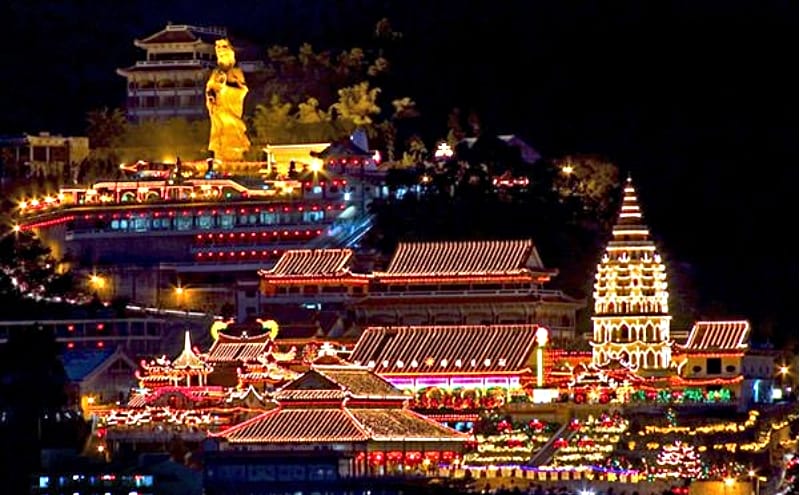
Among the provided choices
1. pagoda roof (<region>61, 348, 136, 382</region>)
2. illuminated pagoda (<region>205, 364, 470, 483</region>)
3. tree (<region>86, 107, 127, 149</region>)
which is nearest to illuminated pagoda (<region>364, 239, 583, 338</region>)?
pagoda roof (<region>61, 348, 136, 382</region>)

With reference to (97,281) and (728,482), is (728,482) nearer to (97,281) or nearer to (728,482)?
(728,482)

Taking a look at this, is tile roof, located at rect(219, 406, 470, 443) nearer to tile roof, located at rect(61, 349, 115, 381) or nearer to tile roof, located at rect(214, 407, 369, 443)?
tile roof, located at rect(214, 407, 369, 443)

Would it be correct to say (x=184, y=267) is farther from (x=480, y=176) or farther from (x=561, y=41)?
(x=561, y=41)

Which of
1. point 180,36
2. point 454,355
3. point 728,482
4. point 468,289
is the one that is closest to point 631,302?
point 454,355

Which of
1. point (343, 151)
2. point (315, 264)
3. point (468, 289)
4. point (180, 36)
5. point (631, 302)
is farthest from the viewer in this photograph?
point (180, 36)

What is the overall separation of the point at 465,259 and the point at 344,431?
13.0 meters

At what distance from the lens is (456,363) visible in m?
87.2

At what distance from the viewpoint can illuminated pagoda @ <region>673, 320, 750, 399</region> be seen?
8619 cm

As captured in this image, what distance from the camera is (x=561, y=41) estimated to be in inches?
4648

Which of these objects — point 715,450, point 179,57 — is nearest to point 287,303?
point 715,450

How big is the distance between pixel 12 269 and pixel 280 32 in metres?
26.6

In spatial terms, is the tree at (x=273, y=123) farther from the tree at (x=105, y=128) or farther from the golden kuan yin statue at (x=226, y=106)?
the tree at (x=105, y=128)

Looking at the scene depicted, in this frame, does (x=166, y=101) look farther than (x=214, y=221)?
Yes

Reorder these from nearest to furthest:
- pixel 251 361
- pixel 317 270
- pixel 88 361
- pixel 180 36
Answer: pixel 251 361
pixel 317 270
pixel 88 361
pixel 180 36
